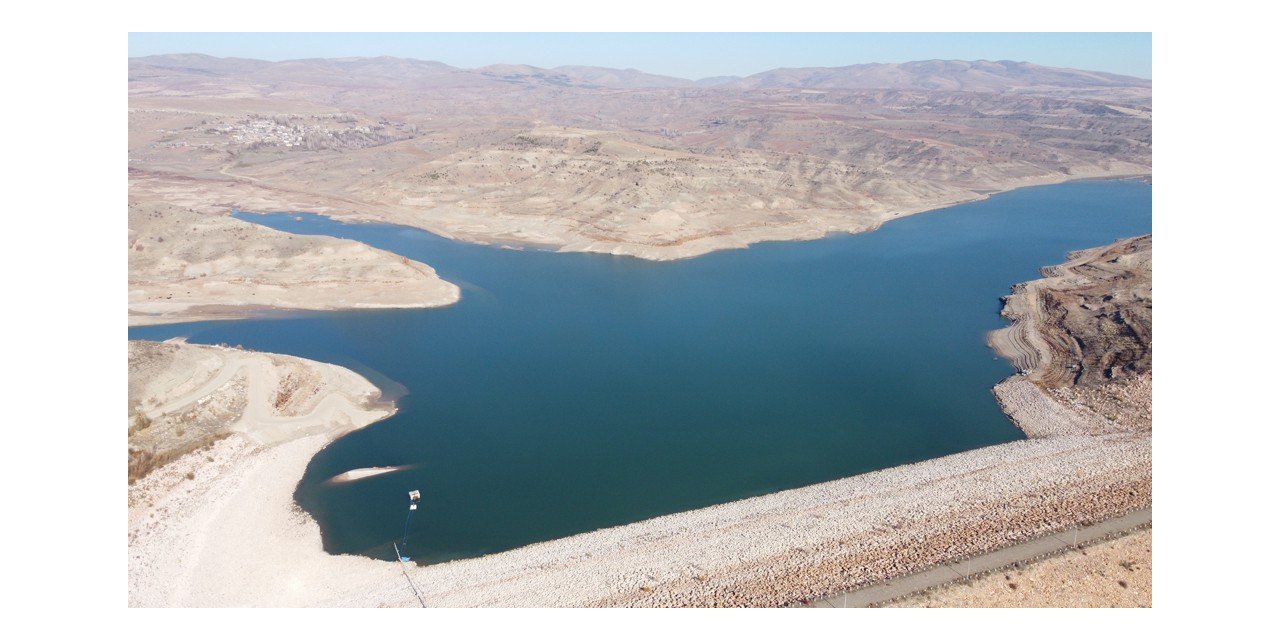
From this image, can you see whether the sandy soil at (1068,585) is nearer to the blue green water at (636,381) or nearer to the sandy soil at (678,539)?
the sandy soil at (678,539)

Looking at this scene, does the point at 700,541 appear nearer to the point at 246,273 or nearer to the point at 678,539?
the point at 678,539

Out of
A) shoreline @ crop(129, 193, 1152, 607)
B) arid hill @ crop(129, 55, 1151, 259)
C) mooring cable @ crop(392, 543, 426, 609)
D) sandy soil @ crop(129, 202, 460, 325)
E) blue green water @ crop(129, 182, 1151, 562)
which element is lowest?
mooring cable @ crop(392, 543, 426, 609)

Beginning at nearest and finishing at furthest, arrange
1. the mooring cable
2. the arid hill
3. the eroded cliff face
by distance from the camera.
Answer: the mooring cable → the eroded cliff face → the arid hill

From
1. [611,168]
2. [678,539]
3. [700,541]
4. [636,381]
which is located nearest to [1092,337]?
[636,381]

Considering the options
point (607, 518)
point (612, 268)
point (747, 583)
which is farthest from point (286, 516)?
point (612, 268)

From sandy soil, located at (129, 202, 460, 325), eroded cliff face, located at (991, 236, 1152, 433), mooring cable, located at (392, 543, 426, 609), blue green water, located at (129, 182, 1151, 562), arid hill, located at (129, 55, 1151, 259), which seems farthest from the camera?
arid hill, located at (129, 55, 1151, 259)

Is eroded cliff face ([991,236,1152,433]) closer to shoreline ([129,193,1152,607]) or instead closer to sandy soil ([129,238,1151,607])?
sandy soil ([129,238,1151,607])

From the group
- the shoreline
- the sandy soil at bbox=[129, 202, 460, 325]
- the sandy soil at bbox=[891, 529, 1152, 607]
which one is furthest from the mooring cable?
the sandy soil at bbox=[129, 202, 460, 325]
